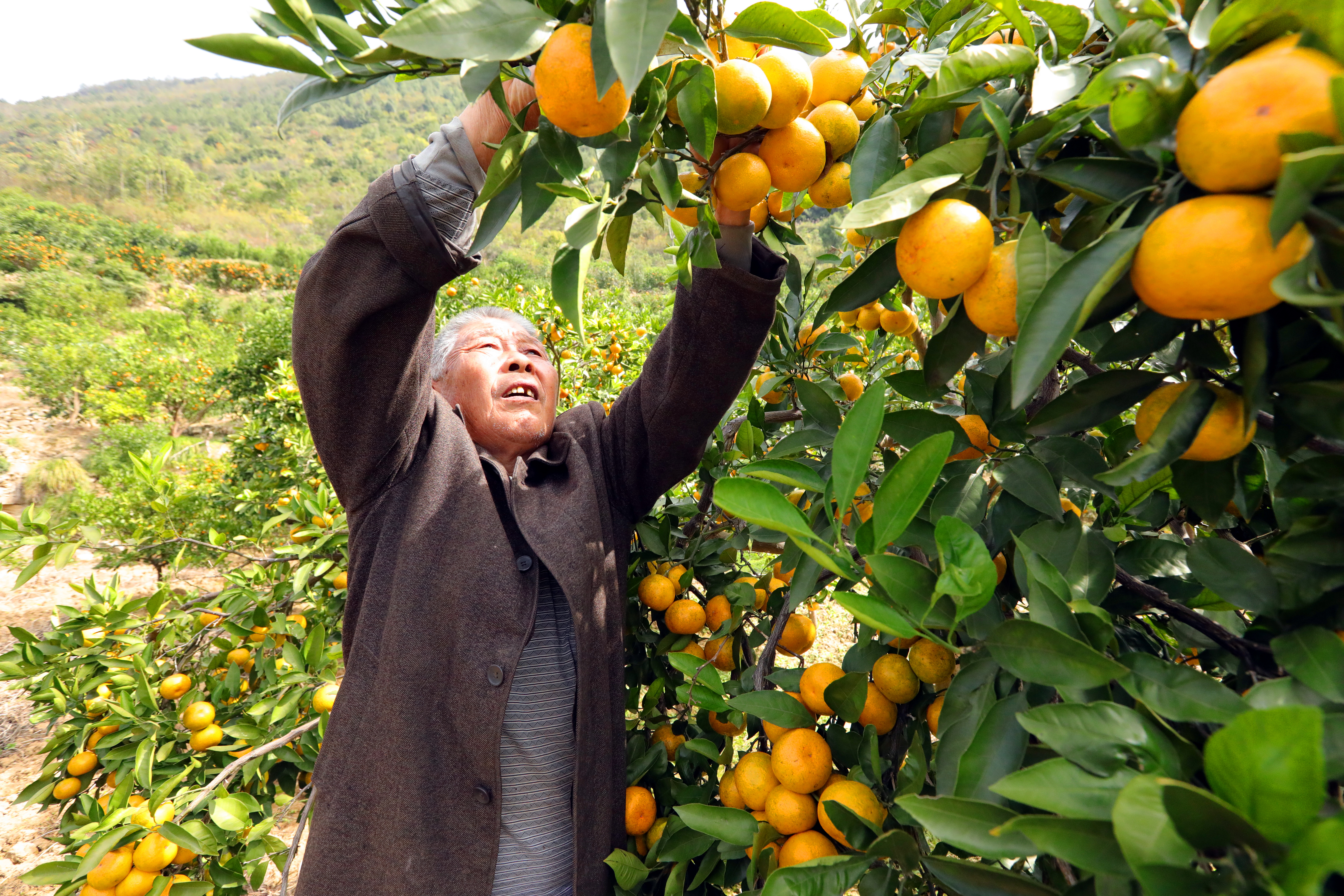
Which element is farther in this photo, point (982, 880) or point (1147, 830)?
point (982, 880)

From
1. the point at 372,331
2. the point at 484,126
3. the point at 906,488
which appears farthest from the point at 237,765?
the point at 906,488

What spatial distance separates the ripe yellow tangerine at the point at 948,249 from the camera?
16.0 inches

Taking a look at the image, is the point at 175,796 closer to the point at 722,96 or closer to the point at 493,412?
the point at 493,412

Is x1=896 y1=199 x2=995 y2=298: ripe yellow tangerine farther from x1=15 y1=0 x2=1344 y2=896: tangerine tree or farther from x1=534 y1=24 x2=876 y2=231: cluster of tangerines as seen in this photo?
x1=534 y1=24 x2=876 y2=231: cluster of tangerines

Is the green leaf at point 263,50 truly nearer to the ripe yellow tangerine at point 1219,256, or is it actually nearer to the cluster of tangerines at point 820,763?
the ripe yellow tangerine at point 1219,256

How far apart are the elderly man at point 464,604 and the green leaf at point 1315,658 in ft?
2.10

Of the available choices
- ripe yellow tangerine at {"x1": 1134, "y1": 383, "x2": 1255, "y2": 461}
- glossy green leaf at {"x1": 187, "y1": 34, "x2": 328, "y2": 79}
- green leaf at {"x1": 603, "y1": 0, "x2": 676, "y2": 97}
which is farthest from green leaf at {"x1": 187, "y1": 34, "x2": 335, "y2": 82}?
ripe yellow tangerine at {"x1": 1134, "y1": 383, "x2": 1255, "y2": 461}

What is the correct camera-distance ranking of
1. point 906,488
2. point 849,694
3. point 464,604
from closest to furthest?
point 906,488 → point 849,694 → point 464,604

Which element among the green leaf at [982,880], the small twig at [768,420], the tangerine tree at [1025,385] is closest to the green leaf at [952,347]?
the tangerine tree at [1025,385]

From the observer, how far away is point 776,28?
0.49 m

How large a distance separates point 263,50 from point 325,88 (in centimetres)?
4

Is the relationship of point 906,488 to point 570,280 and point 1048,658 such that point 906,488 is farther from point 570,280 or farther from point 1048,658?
point 570,280

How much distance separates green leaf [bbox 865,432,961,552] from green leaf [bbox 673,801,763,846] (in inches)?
11.9

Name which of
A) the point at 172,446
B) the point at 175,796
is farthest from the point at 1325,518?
the point at 172,446
